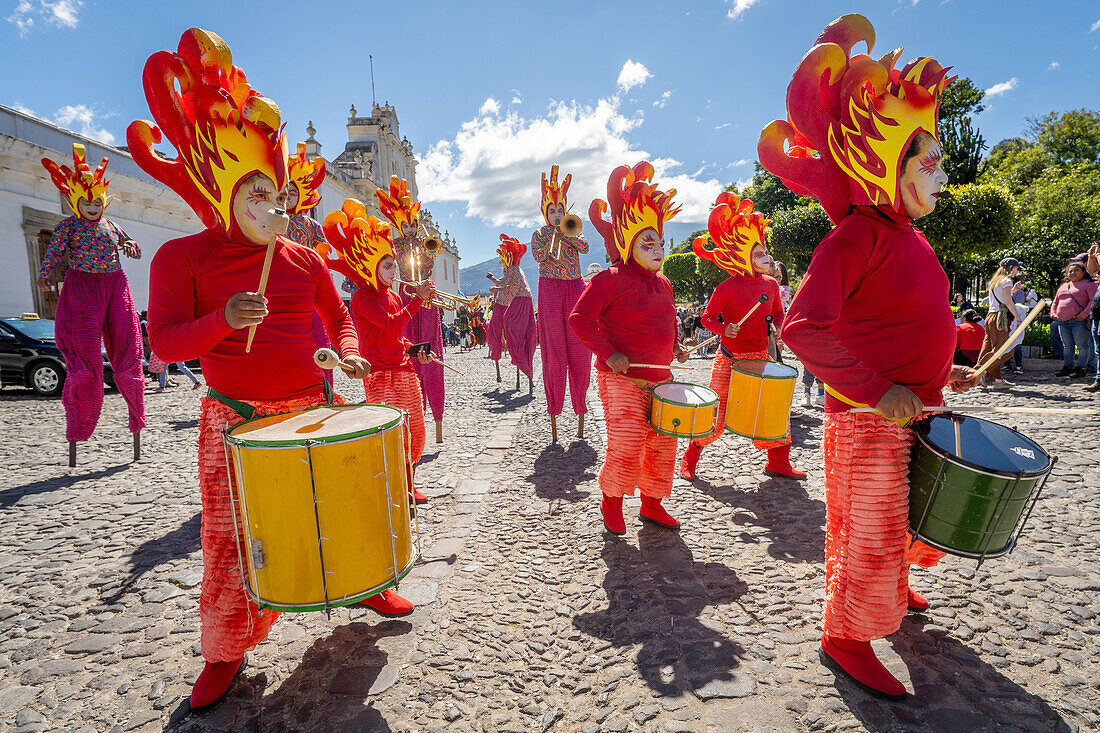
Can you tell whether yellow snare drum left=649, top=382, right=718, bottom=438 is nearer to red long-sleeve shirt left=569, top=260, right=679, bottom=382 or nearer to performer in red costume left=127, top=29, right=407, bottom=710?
red long-sleeve shirt left=569, top=260, right=679, bottom=382

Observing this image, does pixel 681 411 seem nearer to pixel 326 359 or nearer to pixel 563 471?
pixel 326 359

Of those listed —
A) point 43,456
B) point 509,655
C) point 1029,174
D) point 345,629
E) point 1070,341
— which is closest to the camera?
point 509,655

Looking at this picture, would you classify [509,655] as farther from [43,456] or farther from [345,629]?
[43,456]

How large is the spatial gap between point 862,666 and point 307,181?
517 centimetres

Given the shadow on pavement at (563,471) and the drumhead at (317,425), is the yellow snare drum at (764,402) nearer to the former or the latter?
the shadow on pavement at (563,471)

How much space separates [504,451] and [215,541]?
14.3 ft

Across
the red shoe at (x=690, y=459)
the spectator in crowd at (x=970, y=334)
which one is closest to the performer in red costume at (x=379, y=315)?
the red shoe at (x=690, y=459)

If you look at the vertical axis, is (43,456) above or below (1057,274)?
below

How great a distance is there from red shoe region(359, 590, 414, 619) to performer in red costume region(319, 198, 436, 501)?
164cm

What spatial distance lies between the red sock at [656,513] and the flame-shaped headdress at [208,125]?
10.6 feet

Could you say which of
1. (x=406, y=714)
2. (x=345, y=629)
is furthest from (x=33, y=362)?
(x=406, y=714)

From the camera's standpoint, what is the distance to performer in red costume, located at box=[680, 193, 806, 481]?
5.05 meters

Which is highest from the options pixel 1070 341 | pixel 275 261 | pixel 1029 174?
pixel 1029 174

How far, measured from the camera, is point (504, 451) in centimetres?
651
